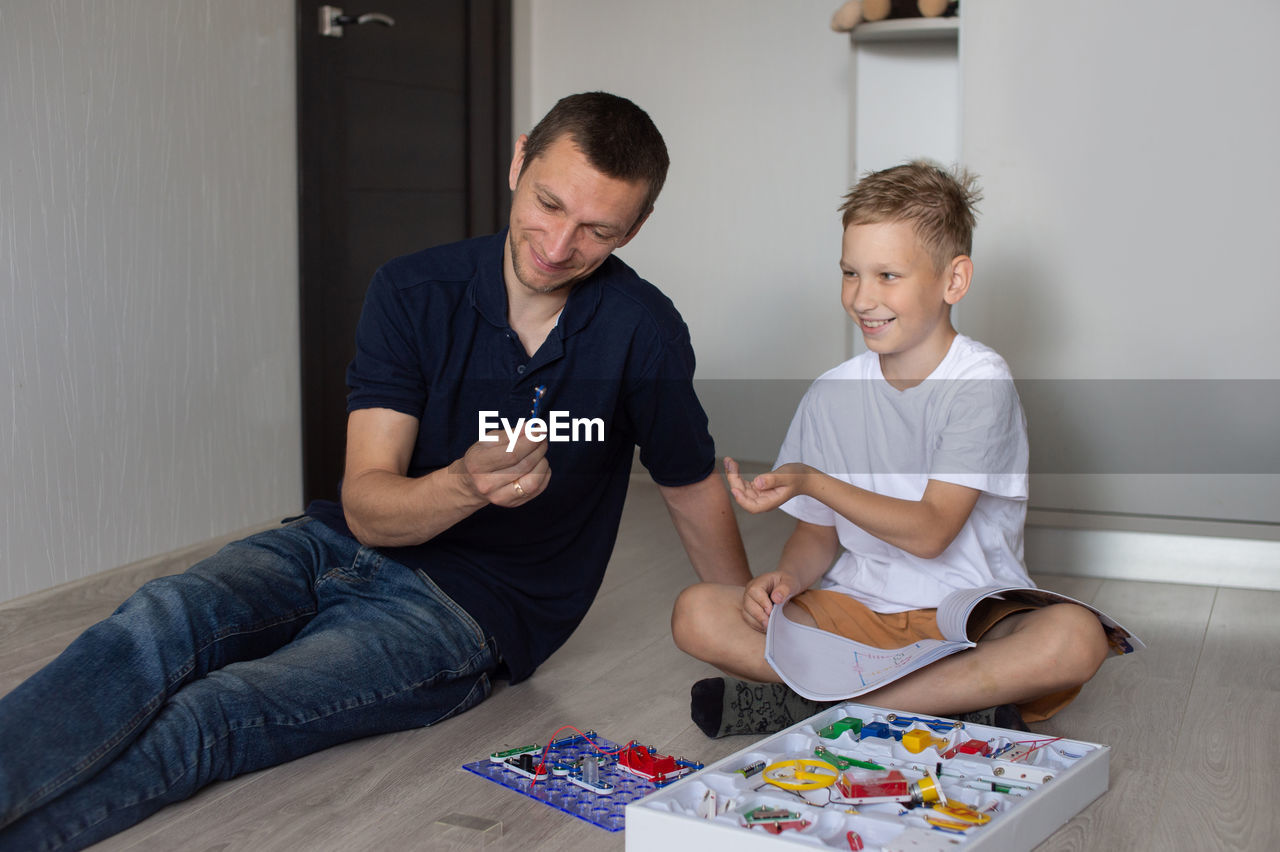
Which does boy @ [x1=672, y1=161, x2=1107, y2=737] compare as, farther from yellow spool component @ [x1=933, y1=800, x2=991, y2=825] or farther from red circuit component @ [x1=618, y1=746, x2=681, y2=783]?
yellow spool component @ [x1=933, y1=800, x2=991, y2=825]

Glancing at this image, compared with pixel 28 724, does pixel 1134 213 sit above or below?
above

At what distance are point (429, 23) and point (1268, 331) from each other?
194 centimetres

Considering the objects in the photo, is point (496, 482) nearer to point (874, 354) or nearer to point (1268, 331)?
point (874, 354)

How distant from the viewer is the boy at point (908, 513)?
1367 millimetres

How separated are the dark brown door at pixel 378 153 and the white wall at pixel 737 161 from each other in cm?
22

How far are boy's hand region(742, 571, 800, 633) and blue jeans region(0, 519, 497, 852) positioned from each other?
1.05ft

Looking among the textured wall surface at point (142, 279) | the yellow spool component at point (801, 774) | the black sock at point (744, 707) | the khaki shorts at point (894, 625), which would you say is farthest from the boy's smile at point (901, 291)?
the textured wall surface at point (142, 279)

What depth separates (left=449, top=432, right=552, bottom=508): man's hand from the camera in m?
1.17

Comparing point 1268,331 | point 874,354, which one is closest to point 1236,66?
point 1268,331

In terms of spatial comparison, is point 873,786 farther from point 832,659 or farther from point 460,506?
point 460,506

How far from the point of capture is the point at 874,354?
1.57 metres

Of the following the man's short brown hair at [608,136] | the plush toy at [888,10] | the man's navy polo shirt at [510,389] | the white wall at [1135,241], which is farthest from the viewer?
the plush toy at [888,10]

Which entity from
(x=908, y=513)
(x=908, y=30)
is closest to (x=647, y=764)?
(x=908, y=513)

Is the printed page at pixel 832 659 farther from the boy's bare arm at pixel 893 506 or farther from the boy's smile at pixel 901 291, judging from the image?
the boy's smile at pixel 901 291
